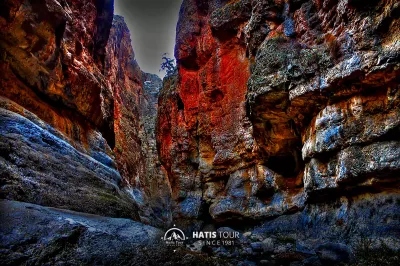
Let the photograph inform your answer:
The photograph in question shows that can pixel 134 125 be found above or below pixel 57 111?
above

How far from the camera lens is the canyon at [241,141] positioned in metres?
4.76

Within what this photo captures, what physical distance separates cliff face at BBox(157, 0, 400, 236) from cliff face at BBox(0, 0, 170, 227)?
6.45 m

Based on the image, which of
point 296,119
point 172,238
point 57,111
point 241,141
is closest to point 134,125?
point 241,141

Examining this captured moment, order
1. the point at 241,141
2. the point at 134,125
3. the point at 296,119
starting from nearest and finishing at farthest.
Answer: the point at 296,119 < the point at 241,141 < the point at 134,125

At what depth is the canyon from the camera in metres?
4.76

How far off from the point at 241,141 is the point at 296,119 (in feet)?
19.4

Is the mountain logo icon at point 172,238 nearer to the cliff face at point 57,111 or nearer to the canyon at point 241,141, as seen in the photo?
the canyon at point 241,141

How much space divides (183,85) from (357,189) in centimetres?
1668

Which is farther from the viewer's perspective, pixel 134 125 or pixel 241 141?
pixel 134 125

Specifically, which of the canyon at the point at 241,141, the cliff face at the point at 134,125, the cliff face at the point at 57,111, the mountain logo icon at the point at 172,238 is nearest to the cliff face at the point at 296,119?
the canyon at the point at 241,141

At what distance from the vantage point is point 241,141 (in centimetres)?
1630

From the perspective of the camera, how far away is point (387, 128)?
684 cm

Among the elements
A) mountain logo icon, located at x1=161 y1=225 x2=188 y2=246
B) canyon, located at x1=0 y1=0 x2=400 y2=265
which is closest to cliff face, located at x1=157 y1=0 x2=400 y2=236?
canyon, located at x1=0 y1=0 x2=400 y2=265

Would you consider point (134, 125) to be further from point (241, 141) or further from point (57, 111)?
point (57, 111)
